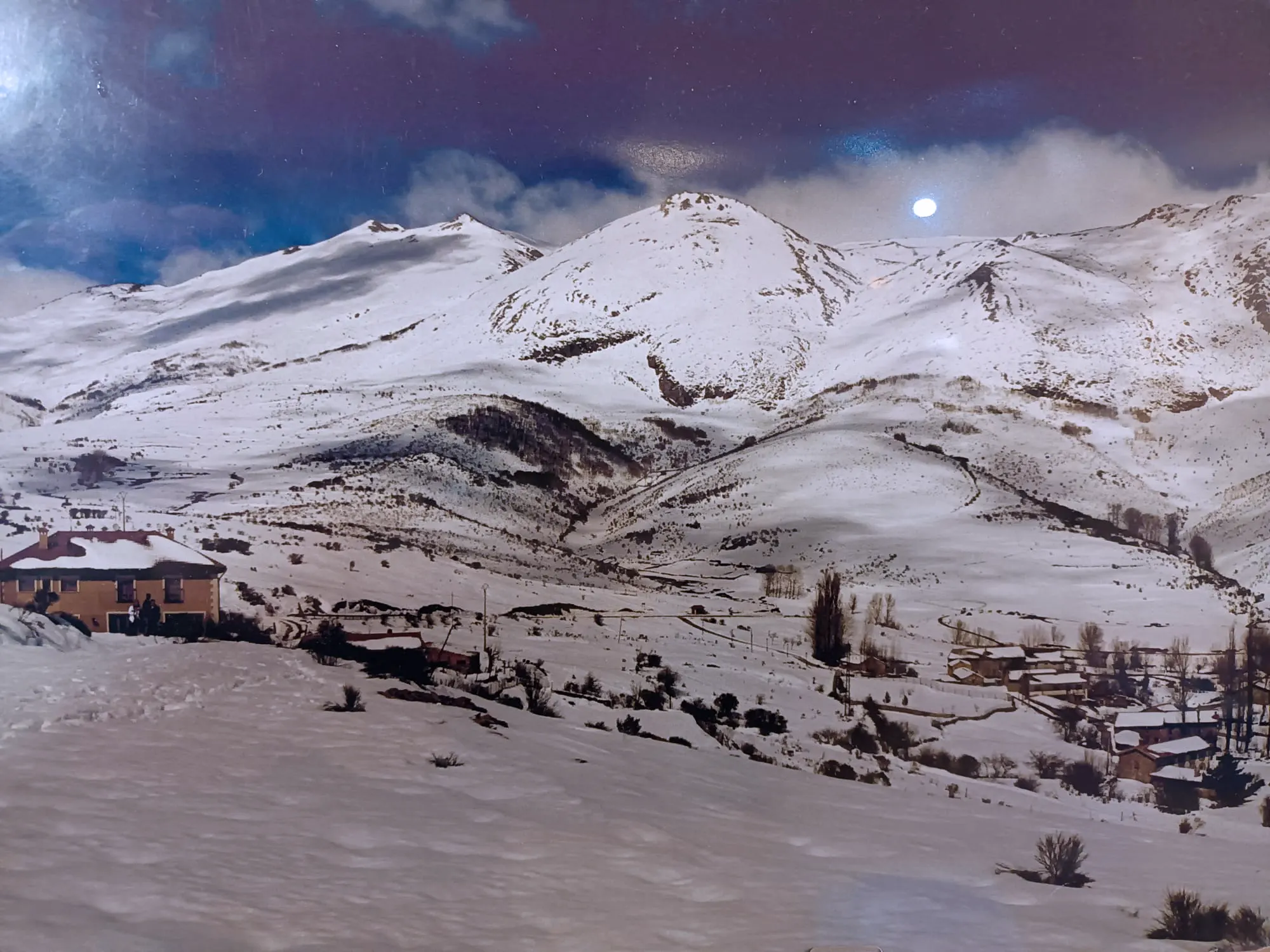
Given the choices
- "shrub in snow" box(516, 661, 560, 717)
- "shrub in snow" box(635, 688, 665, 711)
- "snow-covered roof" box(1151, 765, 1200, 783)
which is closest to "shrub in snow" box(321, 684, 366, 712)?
"shrub in snow" box(516, 661, 560, 717)

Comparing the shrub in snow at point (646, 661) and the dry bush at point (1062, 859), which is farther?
the shrub in snow at point (646, 661)

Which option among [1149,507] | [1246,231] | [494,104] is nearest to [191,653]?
[494,104]

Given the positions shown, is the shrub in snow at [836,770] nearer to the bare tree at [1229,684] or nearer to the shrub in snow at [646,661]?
the shrub in snow at [646,661]

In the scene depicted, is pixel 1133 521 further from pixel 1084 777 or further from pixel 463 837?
pixel 463 837

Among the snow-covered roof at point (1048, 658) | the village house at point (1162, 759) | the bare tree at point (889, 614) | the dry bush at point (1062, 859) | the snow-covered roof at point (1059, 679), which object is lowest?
the dry bush at point (1062, 859)

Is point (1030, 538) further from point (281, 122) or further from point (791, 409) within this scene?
point (281, 122)

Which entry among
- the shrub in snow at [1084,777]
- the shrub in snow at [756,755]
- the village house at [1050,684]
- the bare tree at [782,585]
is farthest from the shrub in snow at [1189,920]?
the bare tree at [782,585]
